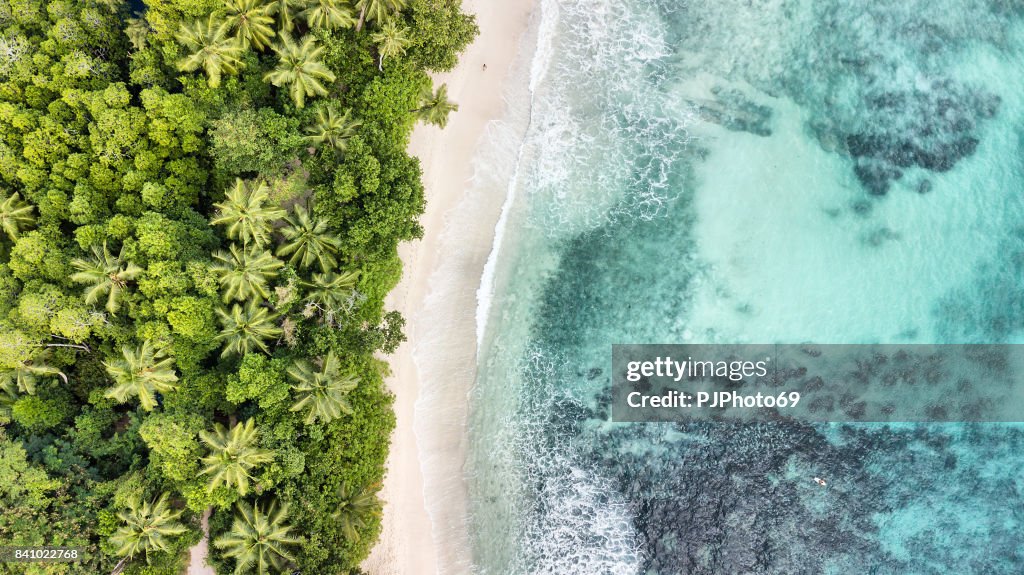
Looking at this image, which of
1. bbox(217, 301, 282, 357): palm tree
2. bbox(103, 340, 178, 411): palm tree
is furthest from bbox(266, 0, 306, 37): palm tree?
bbox(103, 340, 178, 411): palm tree

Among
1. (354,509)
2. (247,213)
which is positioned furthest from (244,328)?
(354,509)

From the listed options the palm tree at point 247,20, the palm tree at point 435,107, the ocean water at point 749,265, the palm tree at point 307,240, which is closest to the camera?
the palm tree at point 247,20

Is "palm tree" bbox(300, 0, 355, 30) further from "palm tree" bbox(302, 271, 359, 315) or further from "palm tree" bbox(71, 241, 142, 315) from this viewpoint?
"palm tree" bbox(71, 241, 142, 315)

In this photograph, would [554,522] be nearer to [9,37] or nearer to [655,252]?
[655,252]

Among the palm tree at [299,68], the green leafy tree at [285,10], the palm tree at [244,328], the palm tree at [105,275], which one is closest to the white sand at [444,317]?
the palm tree at [299,68]

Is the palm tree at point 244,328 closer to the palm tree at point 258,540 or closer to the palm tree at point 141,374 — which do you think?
the palm tree at point 141,374

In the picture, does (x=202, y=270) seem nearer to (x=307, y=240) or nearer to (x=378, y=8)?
(x=307, y=240)
